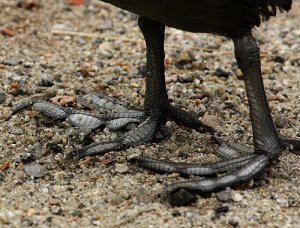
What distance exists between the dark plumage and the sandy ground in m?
0.85

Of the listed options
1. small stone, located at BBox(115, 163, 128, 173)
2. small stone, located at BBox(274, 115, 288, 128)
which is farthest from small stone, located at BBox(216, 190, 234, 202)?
small stone, located at BBox(274, 115, 288, 128)

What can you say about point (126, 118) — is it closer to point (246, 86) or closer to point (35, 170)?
point (35, 170)

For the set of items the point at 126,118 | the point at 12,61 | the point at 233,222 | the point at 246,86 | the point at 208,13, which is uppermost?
the point at 208,13

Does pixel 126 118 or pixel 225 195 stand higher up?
pixel 126 118

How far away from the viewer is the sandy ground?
12.4 ft

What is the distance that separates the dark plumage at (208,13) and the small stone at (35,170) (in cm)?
111

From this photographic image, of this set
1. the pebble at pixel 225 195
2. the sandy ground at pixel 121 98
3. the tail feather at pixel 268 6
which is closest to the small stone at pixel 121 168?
the sandy ground at pixel 121 98

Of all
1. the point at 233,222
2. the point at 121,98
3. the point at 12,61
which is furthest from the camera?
the point at 12,61

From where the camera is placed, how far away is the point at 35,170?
13.9 ft

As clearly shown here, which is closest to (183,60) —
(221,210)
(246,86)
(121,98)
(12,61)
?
(121,98)

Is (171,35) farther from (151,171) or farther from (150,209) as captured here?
(150,209)

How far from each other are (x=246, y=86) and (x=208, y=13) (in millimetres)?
532

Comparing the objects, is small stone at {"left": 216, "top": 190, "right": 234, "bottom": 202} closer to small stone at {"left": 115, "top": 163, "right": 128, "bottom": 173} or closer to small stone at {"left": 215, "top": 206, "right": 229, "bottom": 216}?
small stone at {"left": 215, "top": 206, "right": 229, "bottom": 216}

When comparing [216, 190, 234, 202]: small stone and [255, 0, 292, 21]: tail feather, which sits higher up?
[255, 0, 292, 21]: tail feather
